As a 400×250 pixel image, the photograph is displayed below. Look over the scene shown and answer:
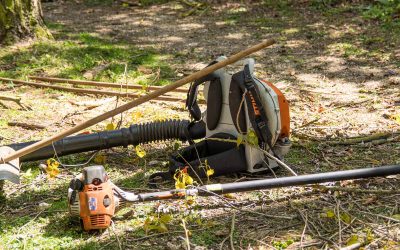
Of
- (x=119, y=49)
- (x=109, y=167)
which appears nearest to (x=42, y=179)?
(x=109, y=167)

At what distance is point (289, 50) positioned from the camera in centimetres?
771

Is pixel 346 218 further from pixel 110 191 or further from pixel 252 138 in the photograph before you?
pixel 110 191

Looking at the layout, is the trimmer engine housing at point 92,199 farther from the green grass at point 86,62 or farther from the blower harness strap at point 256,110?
the green grass at point 86,62

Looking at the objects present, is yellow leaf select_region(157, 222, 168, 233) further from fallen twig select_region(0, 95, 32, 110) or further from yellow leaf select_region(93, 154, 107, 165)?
fallen twig select_region(0, 95, 32, 110)

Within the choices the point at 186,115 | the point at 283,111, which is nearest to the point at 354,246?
the point at 283,111

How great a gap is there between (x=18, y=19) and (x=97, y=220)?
4536 mm

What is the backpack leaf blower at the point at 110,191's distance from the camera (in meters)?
3.30

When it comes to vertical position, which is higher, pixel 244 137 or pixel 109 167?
pixel 244 137

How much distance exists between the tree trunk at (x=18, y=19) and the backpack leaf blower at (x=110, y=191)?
13.8 feet

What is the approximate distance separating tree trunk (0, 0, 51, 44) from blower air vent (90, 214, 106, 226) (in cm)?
445

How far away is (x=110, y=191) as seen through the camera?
3365 millimetres

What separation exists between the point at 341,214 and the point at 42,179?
6.68 ft

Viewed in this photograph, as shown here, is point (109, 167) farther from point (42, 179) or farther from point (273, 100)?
point (273, 100)

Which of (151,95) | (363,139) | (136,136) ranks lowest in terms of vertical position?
(363,139)
